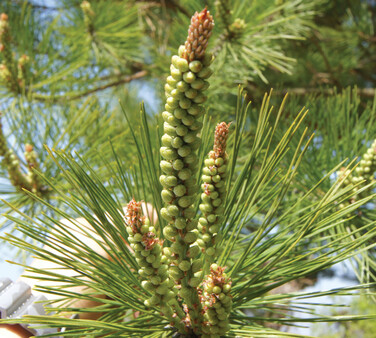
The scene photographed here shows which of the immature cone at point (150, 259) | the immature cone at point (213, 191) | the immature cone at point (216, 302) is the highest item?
the immature cone at point (213, 191)

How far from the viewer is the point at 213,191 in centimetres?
36

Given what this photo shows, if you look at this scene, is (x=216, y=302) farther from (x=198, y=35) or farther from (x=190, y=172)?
(x=198, y=35)

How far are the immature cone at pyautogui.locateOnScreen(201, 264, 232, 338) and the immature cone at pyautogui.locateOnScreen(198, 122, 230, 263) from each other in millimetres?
34

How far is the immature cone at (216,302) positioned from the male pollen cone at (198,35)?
0.19 meters

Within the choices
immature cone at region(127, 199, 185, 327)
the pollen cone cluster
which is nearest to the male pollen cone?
the pollen cone cluster

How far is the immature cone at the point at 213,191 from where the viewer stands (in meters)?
0.34

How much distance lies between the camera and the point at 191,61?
0.96 ft

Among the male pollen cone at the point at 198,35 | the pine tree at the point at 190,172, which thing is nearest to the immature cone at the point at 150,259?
the pine tree at the point at 190,172

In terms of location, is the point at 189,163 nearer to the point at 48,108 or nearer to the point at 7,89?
the point at 48,108

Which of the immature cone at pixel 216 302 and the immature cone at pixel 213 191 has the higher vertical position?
the immature cone at pixel 213 191

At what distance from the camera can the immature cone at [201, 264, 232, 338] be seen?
350mm

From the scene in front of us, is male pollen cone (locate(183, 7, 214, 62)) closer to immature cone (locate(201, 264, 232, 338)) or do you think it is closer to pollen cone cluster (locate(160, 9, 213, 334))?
pollen cone cluster (locate(160, 9, 213, 334))

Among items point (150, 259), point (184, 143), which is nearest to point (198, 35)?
point (184, 143)

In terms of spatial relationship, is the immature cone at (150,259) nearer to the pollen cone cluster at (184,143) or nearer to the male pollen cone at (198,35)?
the pollen cone cluster at (184,143)
